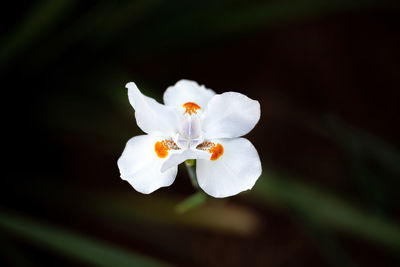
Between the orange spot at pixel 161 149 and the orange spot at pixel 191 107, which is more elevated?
the orange spot at pixel 191 107
